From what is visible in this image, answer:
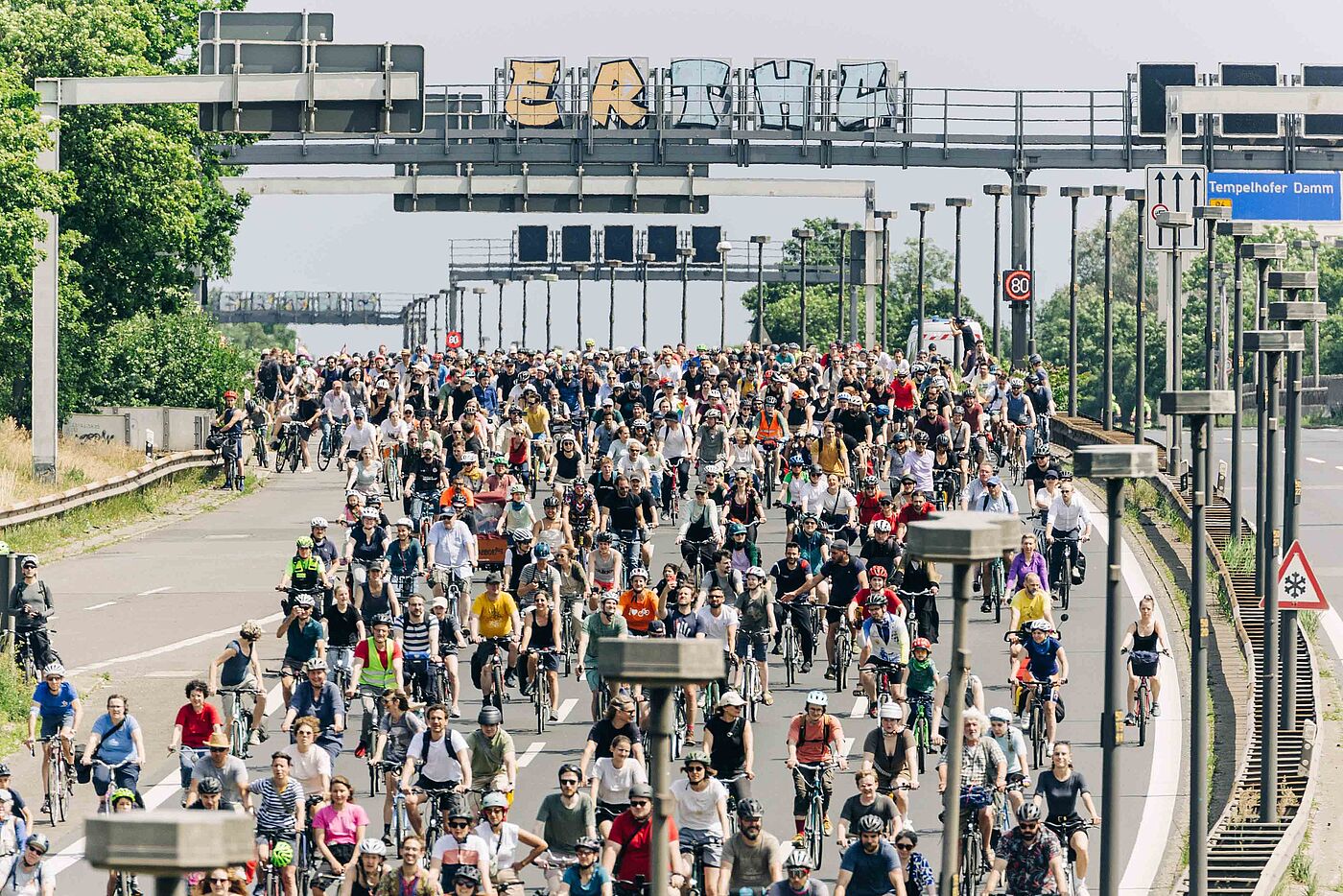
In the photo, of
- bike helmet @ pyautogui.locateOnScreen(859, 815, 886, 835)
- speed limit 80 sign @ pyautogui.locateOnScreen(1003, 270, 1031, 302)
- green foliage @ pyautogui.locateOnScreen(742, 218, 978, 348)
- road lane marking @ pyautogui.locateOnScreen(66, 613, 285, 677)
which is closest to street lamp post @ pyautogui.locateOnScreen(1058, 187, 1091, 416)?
speed limit 80 sign @ pyautogui.locateOnScreen(1003, 270, 1031, 302)

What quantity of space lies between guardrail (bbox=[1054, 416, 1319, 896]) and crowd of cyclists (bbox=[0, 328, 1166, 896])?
125 centimetres

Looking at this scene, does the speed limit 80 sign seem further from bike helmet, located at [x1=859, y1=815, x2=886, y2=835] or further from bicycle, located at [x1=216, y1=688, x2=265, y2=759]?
bike helmet, located at [x1=859, y1=815, x2=886, y2=835]

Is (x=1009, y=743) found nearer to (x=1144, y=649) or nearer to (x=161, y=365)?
(x=1144, y=649)

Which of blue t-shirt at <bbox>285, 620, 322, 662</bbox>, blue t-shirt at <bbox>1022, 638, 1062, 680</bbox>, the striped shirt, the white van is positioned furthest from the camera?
the white van

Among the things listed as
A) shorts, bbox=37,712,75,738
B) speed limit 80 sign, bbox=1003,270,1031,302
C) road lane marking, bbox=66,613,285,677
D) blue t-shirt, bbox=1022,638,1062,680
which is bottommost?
road lane marking, bbox=66,613,285,677

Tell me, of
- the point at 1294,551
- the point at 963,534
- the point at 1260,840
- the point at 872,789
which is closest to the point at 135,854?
the point at 963,534

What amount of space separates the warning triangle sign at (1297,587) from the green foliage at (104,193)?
986 inches

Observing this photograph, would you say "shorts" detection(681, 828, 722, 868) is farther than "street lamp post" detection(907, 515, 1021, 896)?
Yes

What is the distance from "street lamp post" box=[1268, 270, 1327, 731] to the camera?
25062mm

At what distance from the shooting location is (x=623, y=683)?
12719 millimetres

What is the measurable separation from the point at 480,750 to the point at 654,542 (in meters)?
17.2

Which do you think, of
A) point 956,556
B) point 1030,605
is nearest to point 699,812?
point 956,556

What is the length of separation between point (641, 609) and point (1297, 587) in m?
6.40

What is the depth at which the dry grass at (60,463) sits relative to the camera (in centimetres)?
4066
